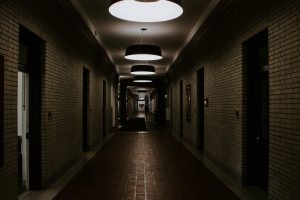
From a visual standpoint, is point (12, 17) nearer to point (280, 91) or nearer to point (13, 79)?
point (13, 79)

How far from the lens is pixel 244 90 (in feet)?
18.3

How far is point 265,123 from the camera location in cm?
516

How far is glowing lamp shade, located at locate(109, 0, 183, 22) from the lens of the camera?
14.2 feet

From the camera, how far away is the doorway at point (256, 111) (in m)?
5.20

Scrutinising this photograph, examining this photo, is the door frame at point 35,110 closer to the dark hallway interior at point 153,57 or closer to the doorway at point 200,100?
the dark hallway interior at point 153,57

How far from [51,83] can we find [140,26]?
389 cm

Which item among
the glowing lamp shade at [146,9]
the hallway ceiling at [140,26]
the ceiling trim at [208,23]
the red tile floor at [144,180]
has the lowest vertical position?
the red tile floor at [144,180]

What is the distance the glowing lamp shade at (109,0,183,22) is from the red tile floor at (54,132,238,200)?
8.44ft

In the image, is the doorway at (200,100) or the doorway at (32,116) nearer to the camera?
the doorway at (32,116)

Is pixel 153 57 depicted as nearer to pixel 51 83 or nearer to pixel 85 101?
pixel 85 101

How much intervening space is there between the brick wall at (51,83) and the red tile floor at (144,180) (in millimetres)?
609

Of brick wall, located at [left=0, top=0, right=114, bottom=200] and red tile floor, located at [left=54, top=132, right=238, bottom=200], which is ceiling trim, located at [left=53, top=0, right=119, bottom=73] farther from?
red tile floor, located at [left=54, top=132, right=238, bottom=200]

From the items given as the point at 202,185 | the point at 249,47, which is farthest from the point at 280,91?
the point at 202,185

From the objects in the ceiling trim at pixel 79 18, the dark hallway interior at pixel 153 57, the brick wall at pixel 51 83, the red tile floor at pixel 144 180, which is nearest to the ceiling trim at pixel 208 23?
the dark hallway interior at pixel 153 57
